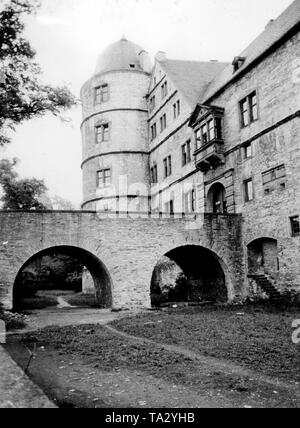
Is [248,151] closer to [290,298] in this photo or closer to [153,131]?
[290,298]

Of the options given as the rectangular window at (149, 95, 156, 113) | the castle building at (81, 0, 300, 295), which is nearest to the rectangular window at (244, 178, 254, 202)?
the castle building at (81, 0, 300, 295)

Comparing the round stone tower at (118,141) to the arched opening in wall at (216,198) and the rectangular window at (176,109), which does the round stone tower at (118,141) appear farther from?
the arched opening in wall at (216,198)

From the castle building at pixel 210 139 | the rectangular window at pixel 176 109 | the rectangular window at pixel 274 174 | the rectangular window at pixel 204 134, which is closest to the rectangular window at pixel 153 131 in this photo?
the castle building at pixel 210 139

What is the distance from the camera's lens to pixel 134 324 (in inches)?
555

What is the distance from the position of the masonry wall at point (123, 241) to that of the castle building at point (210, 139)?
890 millimetres

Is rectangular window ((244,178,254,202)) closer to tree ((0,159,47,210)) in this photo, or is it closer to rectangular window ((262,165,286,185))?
rectangular window ((262,165,286,185))

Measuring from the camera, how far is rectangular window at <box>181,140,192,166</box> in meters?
Answer: 27.8

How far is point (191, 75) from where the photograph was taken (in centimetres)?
3203

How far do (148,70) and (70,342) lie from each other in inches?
1226

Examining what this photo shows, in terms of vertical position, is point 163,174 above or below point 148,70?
below

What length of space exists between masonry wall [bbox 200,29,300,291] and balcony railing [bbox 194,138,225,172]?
0.75 m

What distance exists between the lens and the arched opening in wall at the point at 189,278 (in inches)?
920

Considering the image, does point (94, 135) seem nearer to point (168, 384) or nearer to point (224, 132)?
point (224, 132)
